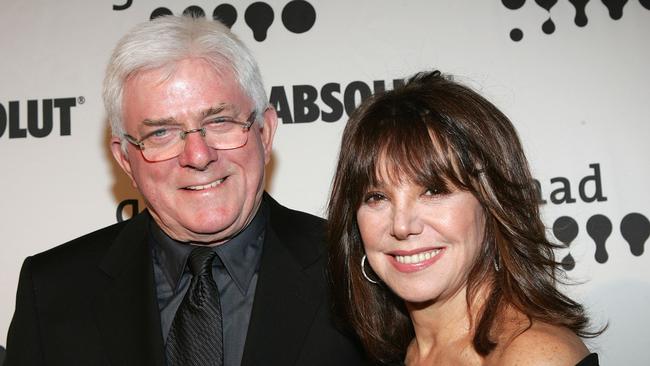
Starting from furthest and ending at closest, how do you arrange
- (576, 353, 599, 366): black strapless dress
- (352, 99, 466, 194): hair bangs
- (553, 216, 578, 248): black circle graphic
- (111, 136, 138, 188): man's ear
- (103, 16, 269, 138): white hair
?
(553, 216, 578, 248): black circle graphic < (111, 136, 138, 188): man's ear < (103, 16, 269, 138): white hair < (352, 99, 466, 194): hair bangs < (576, 353, 599, 366): black strapless dress

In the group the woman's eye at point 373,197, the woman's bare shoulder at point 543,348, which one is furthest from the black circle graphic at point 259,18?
the woman's bare shoulder at point 543,348

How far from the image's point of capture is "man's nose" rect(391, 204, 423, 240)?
151cm

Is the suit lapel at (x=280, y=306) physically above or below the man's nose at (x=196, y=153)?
below

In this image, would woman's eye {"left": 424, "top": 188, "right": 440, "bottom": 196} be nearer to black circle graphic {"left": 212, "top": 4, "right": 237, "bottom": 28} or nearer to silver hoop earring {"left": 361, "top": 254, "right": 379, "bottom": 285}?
→ silver hoop earring {"left": 361, "top": 254, "right": 379, "bottom": 285}

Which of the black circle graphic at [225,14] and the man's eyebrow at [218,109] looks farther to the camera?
the black circle graphic at [225,14]

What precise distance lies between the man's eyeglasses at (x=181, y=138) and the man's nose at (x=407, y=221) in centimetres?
53

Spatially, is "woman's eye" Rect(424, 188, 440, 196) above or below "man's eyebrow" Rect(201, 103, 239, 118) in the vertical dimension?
below

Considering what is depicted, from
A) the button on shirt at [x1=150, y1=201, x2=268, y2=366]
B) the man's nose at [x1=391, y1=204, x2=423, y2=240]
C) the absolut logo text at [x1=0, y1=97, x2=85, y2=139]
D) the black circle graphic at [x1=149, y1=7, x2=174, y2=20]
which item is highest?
the black circle graphic at [x1=149, y1=7, x2=174, y2=20]

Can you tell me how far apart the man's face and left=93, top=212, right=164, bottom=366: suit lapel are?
0.14m

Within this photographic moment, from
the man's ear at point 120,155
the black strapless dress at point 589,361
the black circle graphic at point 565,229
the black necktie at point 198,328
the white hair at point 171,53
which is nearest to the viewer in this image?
the black strapless dress at point 589,361

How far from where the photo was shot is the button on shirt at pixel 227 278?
5.90 ft

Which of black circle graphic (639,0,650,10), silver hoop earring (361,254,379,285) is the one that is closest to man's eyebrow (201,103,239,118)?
silver hoop earring (361,254,379,285)

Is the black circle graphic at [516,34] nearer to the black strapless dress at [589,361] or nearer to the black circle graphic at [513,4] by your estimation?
the black circle graphic at [513,4]

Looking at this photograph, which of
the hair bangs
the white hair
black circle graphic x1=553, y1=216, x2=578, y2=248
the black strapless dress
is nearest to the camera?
the black strapless dress
